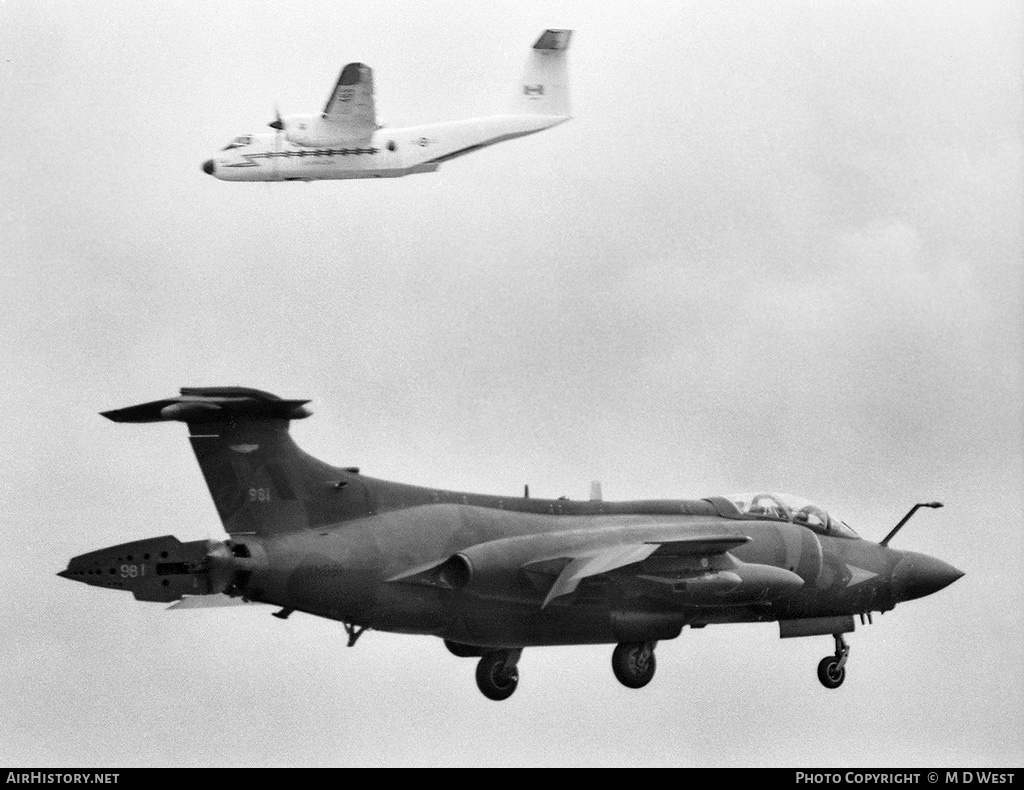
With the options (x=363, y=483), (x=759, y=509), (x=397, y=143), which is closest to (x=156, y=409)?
(x=363, y=483)

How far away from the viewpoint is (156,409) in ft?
85.9

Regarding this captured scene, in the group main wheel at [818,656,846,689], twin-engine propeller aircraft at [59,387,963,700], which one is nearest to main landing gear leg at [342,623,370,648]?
twin-engine propeller aircraft at [59,387,963,700]

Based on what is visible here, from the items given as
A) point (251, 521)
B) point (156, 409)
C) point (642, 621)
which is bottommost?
point (642, 621)

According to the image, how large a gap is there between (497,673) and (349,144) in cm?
1350

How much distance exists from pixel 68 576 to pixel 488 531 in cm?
633

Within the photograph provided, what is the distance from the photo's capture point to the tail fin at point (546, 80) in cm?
4259

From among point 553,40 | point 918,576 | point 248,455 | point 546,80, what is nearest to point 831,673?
point 918,576

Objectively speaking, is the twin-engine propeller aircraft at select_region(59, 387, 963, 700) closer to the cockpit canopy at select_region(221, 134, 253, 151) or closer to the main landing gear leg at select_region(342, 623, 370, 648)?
the main landing gear leg at select_region(342, 623, 370, 648)

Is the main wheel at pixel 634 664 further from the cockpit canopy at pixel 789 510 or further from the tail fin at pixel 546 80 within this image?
the tail fin at pixel 546 80

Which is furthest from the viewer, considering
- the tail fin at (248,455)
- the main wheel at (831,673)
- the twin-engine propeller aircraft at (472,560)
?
the main wheel at (831,673)

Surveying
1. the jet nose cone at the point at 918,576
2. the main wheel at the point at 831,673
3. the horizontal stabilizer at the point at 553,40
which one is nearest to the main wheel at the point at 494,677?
the main wheel at the point at 831,673

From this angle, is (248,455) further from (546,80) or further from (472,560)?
(546,80)

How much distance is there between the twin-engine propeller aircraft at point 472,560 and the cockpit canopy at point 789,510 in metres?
0.04
